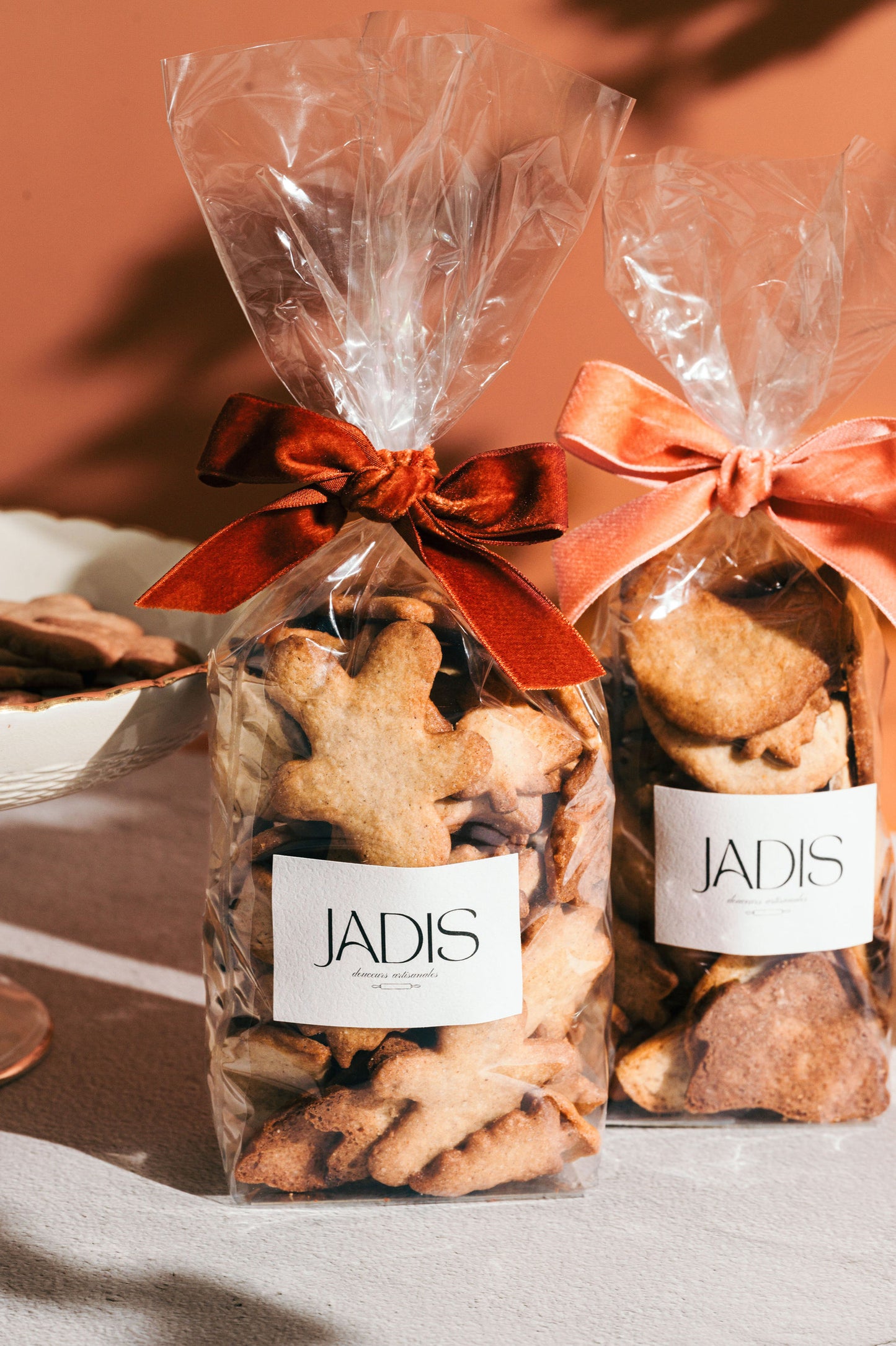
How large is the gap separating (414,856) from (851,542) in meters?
0.33

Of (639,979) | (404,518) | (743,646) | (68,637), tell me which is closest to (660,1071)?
(639,979)

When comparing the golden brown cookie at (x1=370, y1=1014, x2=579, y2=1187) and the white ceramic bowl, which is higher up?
the white ceramic bowl

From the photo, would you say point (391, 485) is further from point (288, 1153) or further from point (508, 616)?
point (288, 1153)

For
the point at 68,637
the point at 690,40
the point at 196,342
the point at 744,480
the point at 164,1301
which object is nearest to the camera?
the point at 164,1301

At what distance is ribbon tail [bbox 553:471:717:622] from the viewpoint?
2.29ft

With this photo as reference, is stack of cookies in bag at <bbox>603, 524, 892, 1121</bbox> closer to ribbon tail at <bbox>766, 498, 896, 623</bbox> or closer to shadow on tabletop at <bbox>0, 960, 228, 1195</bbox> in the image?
ribbon tail at <bbox>766, 498, 896, 623</bbox>

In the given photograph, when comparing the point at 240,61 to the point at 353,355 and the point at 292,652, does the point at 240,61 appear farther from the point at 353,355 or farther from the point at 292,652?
the point at 292,652

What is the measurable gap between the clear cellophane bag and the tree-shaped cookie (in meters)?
0.16

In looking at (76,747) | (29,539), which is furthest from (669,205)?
(29,539)

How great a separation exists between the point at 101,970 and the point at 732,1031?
49cm

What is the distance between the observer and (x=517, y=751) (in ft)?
2.01

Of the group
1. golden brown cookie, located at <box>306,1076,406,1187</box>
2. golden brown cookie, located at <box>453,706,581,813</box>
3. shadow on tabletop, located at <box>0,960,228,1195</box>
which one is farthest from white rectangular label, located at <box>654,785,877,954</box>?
shadow on tabletop, located at <box>0,960,228,1195</box>

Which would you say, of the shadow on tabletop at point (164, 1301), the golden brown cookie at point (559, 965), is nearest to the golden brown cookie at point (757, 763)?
the golden brown cookie at point (559, 965)

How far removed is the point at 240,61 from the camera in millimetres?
633
